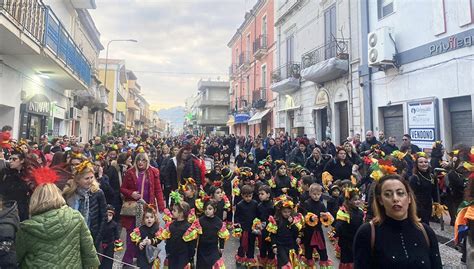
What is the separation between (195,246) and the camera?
4102mm

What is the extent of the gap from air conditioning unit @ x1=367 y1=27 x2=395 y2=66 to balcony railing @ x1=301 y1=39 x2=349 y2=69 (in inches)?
82.2

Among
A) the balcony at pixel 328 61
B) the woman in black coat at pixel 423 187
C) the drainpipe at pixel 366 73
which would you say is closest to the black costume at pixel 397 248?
the woman in black coat at pixel 423 187

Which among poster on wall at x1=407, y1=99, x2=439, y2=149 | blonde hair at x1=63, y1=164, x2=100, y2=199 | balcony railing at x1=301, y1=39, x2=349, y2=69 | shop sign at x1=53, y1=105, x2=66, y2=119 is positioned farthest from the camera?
shop sign at x1=53, y1=105, x2=66, y2=119

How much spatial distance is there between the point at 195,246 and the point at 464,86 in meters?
8.64

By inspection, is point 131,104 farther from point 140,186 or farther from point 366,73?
point 140,186

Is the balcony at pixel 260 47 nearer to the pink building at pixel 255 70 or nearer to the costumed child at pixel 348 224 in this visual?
the pink building at pixel 255 70

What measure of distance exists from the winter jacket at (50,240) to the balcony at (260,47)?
74.9 ft

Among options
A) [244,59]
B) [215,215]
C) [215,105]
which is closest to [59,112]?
[215,215]

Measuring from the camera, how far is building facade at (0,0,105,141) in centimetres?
798

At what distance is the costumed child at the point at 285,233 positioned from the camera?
4223 millimetres

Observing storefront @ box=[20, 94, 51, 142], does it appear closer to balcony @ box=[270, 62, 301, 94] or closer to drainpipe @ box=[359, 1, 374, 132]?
balcony @ box=[270, 62, 301, 94]

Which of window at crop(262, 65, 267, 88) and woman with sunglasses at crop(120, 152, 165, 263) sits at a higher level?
window at crop(262, 65, 267, 88)

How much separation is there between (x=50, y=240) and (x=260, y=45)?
23.9 meters

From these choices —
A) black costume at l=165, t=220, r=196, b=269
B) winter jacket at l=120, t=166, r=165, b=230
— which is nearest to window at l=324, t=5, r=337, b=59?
winter jacket at l=120, t=166, r=165, b=230
